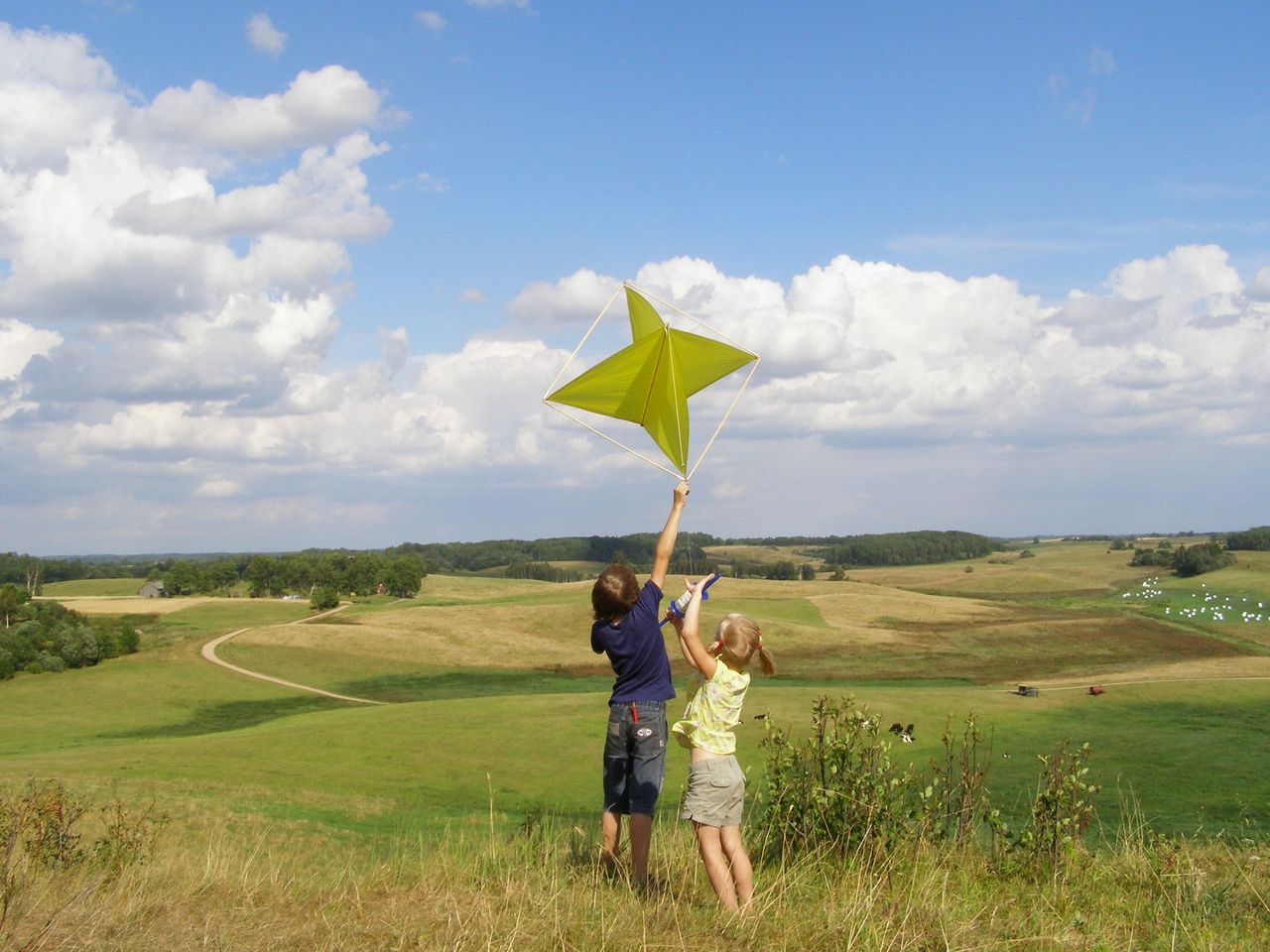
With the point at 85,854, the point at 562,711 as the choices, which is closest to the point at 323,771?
the point at 562,711

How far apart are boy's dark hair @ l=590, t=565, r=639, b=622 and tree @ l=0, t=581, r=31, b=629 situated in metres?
75.3

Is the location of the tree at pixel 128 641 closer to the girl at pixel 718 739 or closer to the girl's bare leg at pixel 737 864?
the girl at pixel 718 739

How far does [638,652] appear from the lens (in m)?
6.10

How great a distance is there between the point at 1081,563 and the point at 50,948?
14850 cm

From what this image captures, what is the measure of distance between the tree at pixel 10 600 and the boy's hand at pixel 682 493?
75.3m

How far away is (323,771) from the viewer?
78.8ft

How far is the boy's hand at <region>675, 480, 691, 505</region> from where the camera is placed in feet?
21.2

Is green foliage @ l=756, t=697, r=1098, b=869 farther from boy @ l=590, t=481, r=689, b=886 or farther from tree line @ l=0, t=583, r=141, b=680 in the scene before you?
tree line @ l=0, t=583, r=141, b=680

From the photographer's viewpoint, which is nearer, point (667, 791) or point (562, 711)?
point (667, 791)

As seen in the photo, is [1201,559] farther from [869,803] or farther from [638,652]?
[638,652]

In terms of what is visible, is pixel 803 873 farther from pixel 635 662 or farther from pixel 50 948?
pixel 50 948

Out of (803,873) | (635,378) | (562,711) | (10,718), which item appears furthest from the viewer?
(10,718)

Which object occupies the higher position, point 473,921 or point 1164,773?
point 473,921

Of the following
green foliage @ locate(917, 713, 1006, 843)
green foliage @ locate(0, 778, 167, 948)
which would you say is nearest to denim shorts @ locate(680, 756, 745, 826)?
green foliage @ locate(917, 713, 1006, 843)
